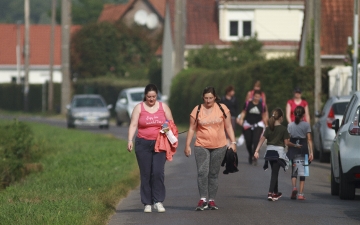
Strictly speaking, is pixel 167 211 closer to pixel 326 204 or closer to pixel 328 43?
pixel 326 204

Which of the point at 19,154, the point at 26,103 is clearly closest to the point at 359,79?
the point at 19,154

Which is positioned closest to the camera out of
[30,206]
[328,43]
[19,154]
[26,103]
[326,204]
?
[30,206]

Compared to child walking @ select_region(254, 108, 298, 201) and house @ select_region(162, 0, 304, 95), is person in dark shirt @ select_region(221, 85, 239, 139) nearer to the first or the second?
child walking @ select_region(254, 108, 298, 201)

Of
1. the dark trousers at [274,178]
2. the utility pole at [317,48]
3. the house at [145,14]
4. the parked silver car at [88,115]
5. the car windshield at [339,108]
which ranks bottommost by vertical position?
the parked silver car at [88,115]

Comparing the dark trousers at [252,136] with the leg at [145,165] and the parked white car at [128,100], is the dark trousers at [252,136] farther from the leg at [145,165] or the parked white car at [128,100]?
the parked white car at [128,100]

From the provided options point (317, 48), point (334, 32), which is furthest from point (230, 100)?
point (334, 32)

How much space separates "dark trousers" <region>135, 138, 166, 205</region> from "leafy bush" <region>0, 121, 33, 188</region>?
523 centimetres

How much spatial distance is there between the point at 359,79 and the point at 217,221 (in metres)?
17.0

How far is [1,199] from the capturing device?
14.0 meters

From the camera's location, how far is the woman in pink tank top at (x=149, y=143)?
42.3 feet

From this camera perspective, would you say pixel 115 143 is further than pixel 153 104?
Yes

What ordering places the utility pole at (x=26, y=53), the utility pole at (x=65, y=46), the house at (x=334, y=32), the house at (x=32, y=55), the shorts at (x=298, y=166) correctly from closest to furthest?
the shorts at (x=298, y=166)
the house at (x=334, y=32)
the utility pole at (x=65, y=46)
the utility pole at (x=26, y=53)
the house at (x=32, y=55)

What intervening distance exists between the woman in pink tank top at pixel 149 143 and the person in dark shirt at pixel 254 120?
7.72 metres

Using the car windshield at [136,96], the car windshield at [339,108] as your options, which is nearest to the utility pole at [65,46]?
the car windshield at [136,96]
